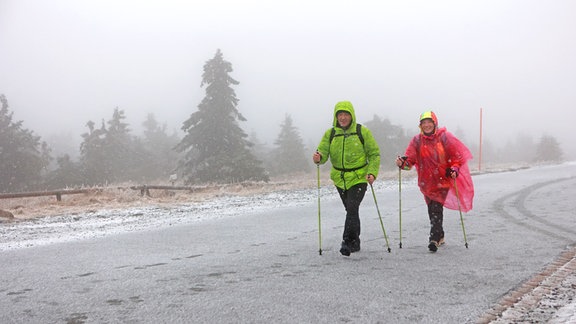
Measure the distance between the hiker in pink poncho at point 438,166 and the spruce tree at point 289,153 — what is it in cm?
4423

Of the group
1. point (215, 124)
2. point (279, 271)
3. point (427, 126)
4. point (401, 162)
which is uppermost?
point (215, 124)

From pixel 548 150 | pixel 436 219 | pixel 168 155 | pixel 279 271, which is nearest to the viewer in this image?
pixel 279 271

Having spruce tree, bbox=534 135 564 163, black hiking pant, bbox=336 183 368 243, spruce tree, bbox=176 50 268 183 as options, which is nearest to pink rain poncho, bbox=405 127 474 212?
black hiking pant, bbox=336 183 368 243

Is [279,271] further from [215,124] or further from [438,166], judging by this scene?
[215,124]

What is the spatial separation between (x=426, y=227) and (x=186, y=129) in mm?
25105

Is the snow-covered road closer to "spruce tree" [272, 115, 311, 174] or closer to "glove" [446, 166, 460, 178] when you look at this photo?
"glove" [446, 166, 460, 178]

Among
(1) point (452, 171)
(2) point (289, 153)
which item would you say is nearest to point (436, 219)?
(1) point (452, 171)

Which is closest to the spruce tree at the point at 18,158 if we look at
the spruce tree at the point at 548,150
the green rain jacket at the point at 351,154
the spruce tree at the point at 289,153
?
the spruce tree at the point at 289,153

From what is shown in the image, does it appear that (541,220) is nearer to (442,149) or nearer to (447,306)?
(442,149)

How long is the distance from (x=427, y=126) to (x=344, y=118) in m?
1.24

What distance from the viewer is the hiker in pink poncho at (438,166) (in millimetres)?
6250

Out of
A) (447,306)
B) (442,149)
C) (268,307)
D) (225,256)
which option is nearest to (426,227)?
(442,149)

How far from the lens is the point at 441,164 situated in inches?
251

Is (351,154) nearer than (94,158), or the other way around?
(351,154)
